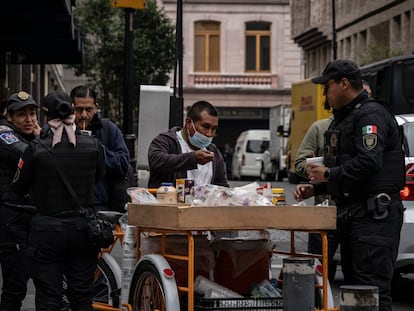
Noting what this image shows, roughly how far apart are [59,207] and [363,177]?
194 cm

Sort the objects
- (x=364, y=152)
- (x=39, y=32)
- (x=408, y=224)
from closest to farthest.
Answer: (x=364, y=152), (x=408, y=224), (x=39, y=32)

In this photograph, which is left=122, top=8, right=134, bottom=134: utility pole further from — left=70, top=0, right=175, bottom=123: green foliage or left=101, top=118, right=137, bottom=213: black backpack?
left=70, top=0, right=175, bottom=123: green foliage

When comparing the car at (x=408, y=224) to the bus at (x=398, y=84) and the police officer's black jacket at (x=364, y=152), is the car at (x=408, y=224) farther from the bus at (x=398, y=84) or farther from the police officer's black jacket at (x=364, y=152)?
the bus at (x=398, y=84)

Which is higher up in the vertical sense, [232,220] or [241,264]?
[232,220]

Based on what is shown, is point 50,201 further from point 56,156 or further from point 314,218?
point 314,218

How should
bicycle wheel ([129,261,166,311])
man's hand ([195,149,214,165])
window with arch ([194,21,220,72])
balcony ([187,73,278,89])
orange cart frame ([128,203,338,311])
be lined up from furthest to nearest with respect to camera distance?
window with arch ([194,21,220,72]), balcony ([187,73,278,89]), man's hand ([195,149,214,165]), bicycle wheel ([129,261,166,311]), orange cart frame ([128,203,338,311])

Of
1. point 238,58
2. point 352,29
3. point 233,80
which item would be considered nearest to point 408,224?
point 352,29

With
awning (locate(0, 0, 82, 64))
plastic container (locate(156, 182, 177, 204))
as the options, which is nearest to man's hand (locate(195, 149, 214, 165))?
plastic container (locate(156, 182, 177, 204))

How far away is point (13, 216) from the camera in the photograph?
9898mm

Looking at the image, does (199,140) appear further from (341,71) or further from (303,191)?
(341,71)

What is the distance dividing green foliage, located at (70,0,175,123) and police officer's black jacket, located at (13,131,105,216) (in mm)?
34433

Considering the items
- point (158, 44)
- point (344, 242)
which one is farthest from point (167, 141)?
point (158, 44)

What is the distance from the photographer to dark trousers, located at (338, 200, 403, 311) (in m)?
8.21

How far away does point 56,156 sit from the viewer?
839 centimetres
